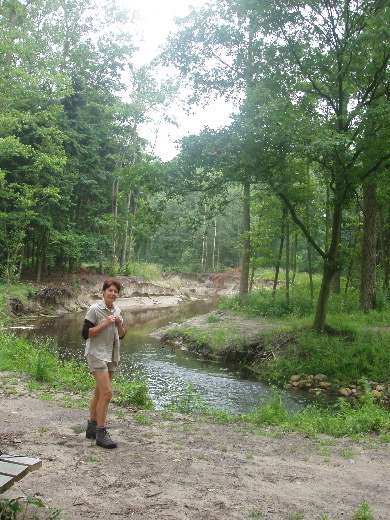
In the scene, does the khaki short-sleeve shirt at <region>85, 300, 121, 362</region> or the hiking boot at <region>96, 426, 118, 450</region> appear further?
the khaki short-sleeve shirt at <region>85, 300, 121, 362</region>

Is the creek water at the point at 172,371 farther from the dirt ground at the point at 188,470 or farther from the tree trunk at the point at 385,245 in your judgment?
the tree trunk at the point at 385,245

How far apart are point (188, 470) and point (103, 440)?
114 centimetres

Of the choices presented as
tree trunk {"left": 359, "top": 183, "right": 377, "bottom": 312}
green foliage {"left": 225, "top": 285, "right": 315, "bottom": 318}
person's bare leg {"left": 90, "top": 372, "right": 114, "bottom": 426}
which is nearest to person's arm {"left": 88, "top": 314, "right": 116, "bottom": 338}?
person's bare leg {"left": 90, "top": 372, "right": 114, "bottom": 426}

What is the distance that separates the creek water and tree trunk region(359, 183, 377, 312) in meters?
6.11

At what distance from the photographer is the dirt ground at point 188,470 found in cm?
353

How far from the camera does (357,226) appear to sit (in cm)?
2245

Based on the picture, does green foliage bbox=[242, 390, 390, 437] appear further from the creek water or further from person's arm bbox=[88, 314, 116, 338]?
person's arm bbox=[88, 314, 116, 338]

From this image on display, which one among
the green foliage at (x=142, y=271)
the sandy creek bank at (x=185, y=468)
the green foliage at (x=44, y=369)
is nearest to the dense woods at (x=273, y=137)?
the green foliage at (x=44, y=369)

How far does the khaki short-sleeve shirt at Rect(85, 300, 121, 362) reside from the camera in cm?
535

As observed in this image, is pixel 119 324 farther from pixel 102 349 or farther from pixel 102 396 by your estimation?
pixel 102 396

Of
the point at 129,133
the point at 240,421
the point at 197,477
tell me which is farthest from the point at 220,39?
the point at 129,133

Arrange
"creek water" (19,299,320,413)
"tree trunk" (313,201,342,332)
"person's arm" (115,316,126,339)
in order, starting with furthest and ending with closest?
1. "tree trunk" (313,201,342,332)
2. "creek water" (19,299,320,413)
3. "person's arm" (115,316,126,339)

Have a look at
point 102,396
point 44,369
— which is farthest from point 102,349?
point 44,369

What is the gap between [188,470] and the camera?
4.45 meters
